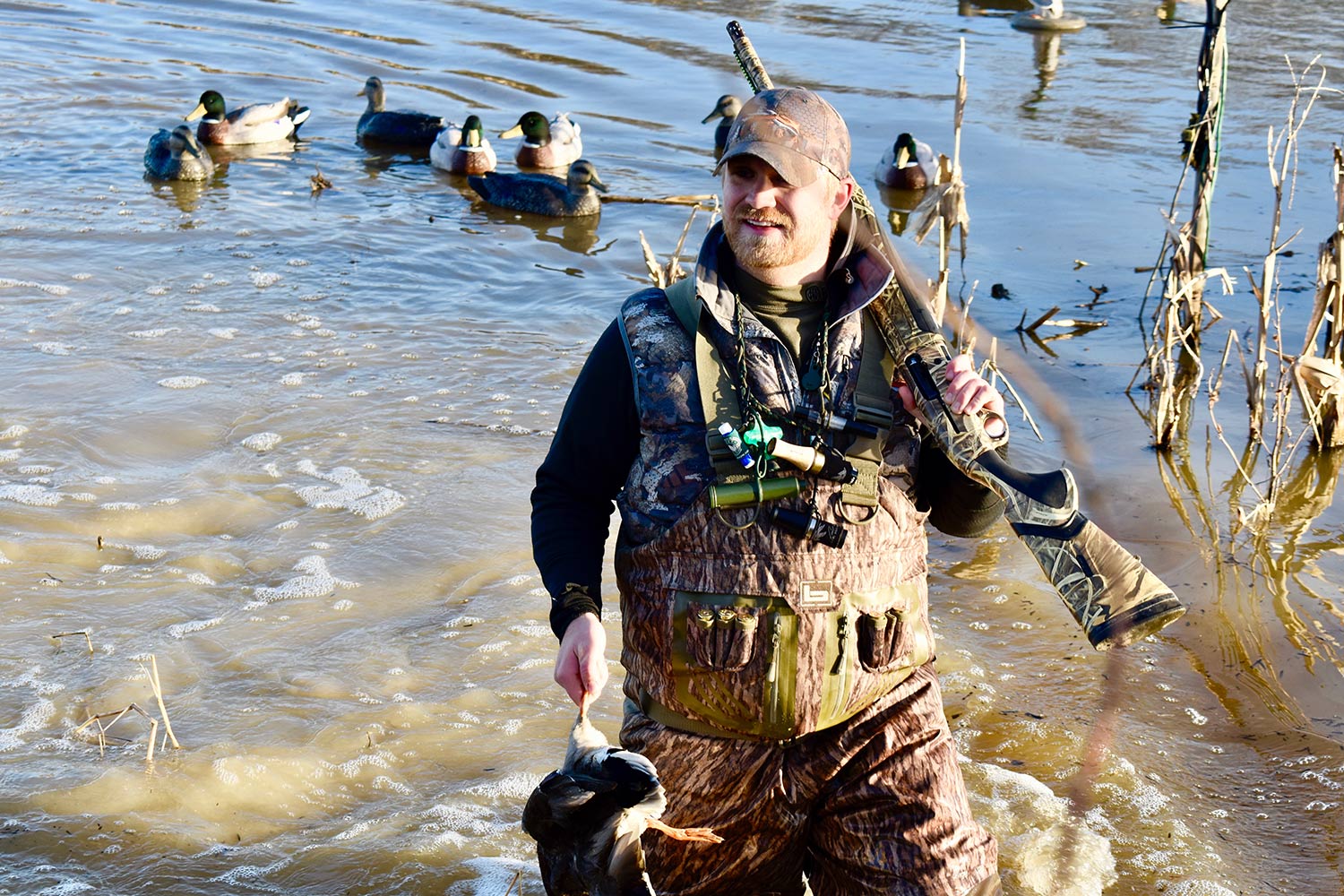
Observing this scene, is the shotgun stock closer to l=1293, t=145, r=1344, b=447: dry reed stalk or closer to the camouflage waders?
the camouflage waders

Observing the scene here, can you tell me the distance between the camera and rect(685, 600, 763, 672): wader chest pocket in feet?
10.1

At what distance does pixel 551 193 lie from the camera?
1206cm

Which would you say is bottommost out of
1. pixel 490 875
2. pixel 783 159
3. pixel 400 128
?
pixel 490 875

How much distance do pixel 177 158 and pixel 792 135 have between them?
10590 mm

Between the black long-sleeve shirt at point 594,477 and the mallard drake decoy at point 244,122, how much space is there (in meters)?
11.7

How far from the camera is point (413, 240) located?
1113cm

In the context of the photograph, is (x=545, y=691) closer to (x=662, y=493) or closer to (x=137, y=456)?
(x=662, y=493)

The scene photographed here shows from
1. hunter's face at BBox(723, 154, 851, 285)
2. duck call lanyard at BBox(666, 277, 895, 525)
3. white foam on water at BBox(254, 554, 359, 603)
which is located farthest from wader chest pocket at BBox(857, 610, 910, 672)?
white foam on water at BBox(254, 554, 359, 603)

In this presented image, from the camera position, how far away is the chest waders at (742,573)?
3.10 m

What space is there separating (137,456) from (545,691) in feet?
9.72

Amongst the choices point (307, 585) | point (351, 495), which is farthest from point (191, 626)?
point (351, 495)

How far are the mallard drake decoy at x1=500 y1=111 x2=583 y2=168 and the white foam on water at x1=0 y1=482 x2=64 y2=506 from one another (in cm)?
762

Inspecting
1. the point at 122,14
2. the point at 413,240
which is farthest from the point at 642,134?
the point at 122,14

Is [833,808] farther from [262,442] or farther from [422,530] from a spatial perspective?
[262,442]
